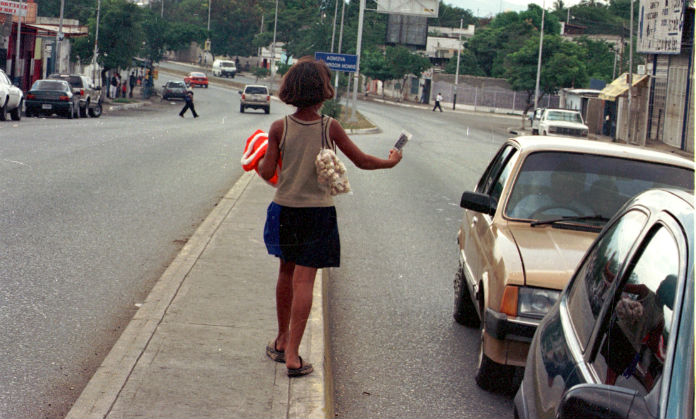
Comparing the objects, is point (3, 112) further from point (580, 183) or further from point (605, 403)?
point (605, 403)

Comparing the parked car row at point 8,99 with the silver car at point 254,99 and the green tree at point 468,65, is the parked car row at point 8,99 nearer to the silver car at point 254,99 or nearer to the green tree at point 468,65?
the silver car at point 254,99

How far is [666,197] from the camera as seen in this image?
9.55 ft

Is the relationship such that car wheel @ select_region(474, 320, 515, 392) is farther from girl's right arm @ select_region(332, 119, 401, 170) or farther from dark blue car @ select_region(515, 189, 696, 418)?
dark blue car @ select_region(515, 189, 696, 418)

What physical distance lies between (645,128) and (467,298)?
127 ft

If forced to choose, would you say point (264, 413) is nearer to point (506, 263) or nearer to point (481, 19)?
point (506, 263)

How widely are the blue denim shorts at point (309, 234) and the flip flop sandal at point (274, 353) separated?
0.66 meters

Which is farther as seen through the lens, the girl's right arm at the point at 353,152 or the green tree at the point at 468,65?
the green tree at the point at 468,65

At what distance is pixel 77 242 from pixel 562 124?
3527cm

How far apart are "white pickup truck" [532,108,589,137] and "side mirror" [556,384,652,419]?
132 feet

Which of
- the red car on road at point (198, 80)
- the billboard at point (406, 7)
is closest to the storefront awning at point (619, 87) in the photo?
the billboard at point (406, 7)

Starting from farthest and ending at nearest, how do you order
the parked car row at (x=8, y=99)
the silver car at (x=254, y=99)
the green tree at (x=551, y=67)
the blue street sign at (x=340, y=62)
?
1. the green tree at (x=551, y=67)
2. the silver car at (x=254, y=99)
3. the blue street sign at (x=340, y=62)
4. the parked car row at (x=8, y=99)

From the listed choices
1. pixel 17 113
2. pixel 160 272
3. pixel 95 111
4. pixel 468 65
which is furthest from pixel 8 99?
pixel 468 65

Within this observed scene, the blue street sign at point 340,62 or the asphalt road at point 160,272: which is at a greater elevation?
the blue street sign at point 340,62

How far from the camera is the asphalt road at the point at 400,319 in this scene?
556 centimetres
